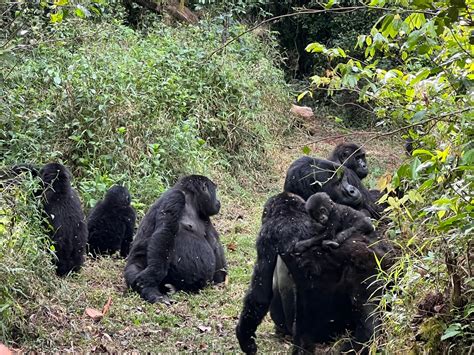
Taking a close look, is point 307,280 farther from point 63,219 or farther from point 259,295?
point 63,219

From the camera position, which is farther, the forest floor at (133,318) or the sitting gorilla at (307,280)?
the forest floor at (133,318)

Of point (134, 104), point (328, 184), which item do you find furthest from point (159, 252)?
point (134, 104)

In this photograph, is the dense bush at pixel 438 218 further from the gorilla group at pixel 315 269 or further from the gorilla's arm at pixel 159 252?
the gorilla's arm at pixel 159 252

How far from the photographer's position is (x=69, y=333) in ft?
17.3

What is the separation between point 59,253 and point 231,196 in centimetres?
422

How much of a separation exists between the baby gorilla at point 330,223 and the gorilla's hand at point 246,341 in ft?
2.24

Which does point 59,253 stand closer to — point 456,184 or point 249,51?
point 456,184

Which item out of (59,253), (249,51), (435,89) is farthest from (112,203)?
(249,51)

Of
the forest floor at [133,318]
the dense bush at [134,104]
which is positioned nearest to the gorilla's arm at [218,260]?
the forest floor at [133,318]

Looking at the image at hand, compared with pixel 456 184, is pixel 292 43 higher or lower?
lower

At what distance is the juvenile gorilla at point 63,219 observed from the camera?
260 inches

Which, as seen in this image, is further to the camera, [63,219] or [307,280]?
[63,219]

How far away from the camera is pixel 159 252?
6.60 metres

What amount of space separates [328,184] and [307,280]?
6.10 ft
